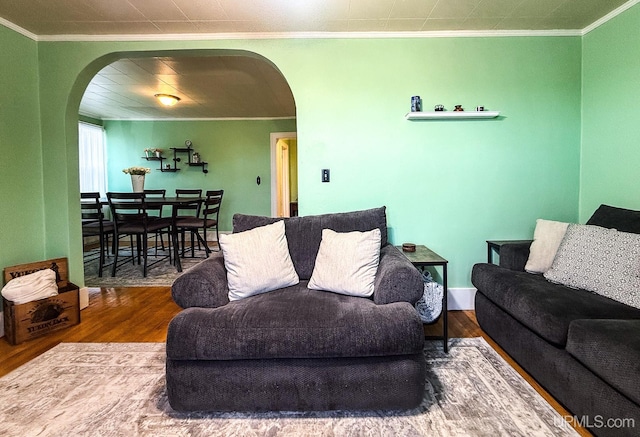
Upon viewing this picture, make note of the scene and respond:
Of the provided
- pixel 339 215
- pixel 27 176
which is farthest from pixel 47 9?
pixel 339 215

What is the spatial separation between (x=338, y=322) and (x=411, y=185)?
160 centimetres

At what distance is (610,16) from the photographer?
2436mm

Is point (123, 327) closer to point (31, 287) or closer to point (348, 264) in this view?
point (31, 287)

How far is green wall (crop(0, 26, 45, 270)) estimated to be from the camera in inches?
97.9

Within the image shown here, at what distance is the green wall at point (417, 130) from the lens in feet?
8.87

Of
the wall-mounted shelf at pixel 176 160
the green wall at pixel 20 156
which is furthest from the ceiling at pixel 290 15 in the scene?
the wall-mounted shelf at pixel 176 160

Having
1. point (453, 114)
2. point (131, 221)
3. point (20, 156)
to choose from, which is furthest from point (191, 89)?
point (453, 114)

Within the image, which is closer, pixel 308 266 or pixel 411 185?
pixel 308 266

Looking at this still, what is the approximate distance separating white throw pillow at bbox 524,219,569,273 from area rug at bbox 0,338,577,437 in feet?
2.32

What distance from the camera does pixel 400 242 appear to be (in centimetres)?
283

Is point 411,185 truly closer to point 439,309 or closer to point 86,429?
point 439,309

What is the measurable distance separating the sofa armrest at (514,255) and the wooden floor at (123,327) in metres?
0.52

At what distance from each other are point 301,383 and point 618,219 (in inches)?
84.8

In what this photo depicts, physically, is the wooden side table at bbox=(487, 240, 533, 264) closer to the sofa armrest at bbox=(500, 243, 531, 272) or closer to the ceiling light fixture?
the sofa armrest at bbox=(500, 243, 531, 272)
